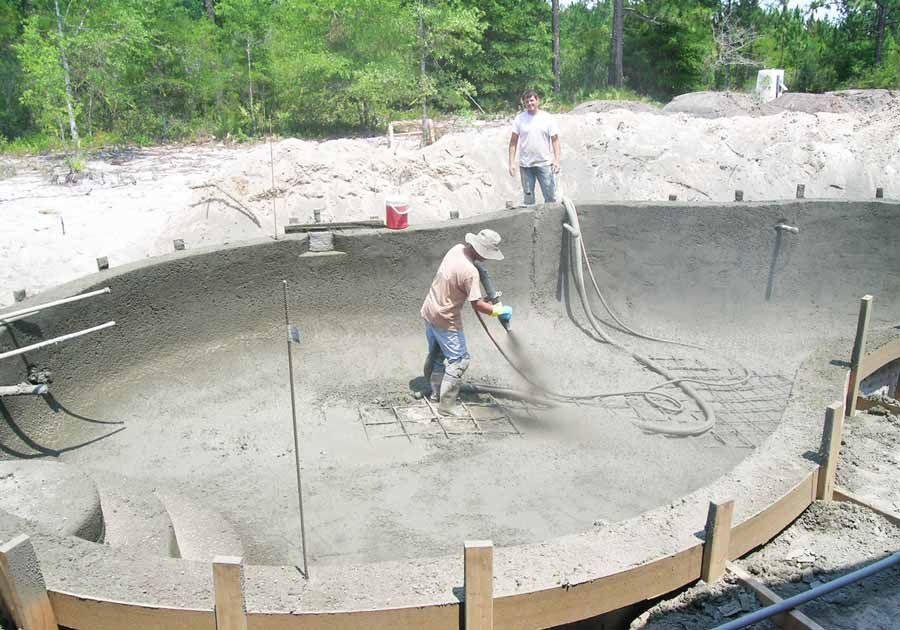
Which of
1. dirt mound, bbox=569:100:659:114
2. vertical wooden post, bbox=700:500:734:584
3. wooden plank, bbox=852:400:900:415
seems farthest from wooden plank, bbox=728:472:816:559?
dirt mound, bbox=569:100:659:114

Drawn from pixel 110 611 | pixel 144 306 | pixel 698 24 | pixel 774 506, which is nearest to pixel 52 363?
pixel 144 306

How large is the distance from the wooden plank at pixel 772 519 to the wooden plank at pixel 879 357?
1.89 meters

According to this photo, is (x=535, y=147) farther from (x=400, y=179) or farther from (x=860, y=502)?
(x=860, y=502)

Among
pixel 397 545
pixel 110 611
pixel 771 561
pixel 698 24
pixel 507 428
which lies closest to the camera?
pixel 110 611

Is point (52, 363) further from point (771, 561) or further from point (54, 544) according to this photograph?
point (771, 561)

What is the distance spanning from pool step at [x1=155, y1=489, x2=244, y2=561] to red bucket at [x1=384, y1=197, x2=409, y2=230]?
3492 millimetres

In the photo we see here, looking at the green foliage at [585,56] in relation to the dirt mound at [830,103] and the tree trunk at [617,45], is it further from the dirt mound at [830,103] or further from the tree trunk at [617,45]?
the dirt mound at [830,103]

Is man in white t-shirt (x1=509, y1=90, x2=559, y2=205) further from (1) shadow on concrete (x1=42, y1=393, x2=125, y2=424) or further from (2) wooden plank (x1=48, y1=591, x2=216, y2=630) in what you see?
(2) wooden plank (x1=48, y1=591, x2=216, y2=630)

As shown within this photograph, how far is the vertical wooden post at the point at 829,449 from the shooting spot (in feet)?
13.2

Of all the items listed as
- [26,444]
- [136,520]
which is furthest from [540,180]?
[136,520]

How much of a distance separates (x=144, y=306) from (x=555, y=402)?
3.64 metres

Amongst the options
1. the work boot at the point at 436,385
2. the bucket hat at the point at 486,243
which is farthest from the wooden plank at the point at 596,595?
the work boot at the point at 436,385

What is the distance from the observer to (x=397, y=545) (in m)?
5.13

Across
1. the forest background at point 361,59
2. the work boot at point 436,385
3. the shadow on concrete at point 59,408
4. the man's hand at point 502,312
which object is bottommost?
the work boot at point 436,385
